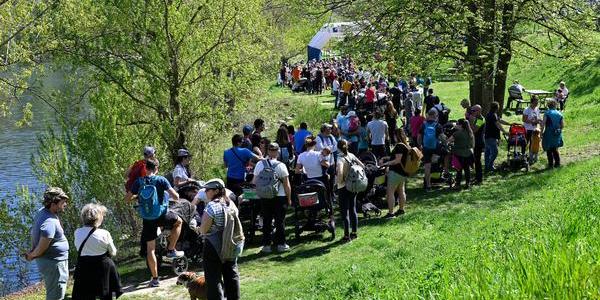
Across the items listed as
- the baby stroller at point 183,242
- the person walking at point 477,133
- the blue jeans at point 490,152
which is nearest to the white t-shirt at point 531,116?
the blue jeans at point 490,152

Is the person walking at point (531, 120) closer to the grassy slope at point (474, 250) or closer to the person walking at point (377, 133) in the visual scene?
the grassy slope at point (474, 250)

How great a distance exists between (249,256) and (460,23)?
882cm

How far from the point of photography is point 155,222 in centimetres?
939

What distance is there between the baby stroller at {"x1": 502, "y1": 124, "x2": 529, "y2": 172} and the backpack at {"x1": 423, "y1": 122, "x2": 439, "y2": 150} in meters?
2.25

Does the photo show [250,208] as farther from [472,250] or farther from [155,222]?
[472,250]

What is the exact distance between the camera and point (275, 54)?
67.7ft

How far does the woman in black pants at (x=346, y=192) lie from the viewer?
34.9 feet

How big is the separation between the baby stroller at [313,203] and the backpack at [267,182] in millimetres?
674

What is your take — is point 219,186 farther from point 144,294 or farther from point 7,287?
point 7,287

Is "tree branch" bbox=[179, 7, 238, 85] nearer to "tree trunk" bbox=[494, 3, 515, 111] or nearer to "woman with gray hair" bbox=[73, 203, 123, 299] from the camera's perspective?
"tree trunk" bbox=[494, 3, 515, 111]

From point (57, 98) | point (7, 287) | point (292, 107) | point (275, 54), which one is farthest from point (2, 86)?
point (292, 107)

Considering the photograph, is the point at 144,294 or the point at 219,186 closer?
the point at 219,186

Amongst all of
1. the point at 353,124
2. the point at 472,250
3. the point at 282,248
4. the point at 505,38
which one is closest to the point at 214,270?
the point at 472,250

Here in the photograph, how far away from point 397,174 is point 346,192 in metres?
1.72
